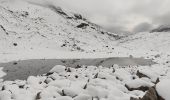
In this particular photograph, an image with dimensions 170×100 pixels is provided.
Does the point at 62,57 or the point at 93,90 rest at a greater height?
the point at 62,57

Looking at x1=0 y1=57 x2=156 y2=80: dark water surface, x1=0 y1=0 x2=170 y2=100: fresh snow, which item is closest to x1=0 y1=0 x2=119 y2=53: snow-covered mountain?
x1=0 y1=0 x2=170 y2=100: fresh snow

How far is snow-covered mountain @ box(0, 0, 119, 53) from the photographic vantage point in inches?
1598

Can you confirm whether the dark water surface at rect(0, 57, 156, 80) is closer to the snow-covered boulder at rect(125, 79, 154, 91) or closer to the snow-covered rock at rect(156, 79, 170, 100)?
the snow-covered boulder at rect(125, 79, 154, 91)

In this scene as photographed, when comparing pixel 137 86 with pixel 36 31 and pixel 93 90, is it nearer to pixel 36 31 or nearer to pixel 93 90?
pixel 93 90

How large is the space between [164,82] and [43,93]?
169 inches

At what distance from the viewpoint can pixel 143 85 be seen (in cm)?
1022

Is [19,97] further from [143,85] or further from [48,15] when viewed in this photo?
[48,15]

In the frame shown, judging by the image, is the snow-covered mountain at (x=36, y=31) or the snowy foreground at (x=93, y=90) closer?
the snowy foreground at (x=93, y=90)

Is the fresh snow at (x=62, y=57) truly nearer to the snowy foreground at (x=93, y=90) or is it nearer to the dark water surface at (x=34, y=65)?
the snowy foreground at (x=93, y=90)

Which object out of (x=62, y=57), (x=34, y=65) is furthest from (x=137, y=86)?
(x=62, y=57)

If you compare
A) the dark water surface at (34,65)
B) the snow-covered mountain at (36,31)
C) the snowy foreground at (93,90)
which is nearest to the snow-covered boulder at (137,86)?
the snowy foreground at (93,90)

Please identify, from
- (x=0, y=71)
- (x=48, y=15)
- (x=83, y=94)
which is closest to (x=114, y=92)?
(x=83, y=94)

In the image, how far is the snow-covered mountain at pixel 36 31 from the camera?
40594 mm

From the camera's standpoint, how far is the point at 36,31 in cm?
4988
